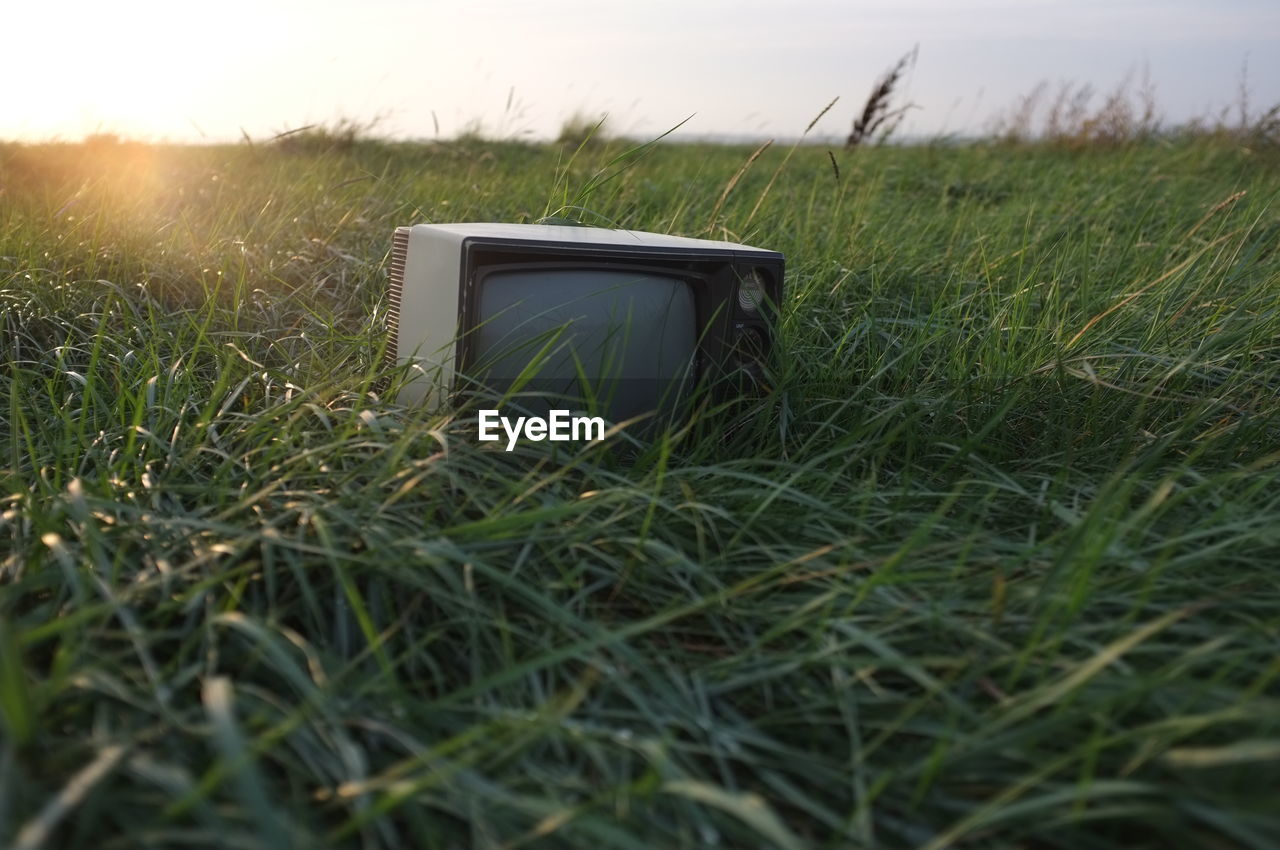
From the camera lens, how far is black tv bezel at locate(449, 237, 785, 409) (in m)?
1.64

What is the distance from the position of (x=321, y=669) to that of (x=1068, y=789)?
700mm

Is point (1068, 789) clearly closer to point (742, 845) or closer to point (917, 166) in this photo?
point (742, 845)

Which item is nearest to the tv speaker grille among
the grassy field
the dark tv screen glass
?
the grassy field

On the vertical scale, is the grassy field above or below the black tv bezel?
below

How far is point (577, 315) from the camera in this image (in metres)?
1.74

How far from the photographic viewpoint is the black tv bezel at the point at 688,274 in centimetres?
164

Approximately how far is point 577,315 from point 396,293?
0.41 meters

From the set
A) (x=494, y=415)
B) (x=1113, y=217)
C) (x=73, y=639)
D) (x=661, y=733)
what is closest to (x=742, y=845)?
(x=661, y=733)

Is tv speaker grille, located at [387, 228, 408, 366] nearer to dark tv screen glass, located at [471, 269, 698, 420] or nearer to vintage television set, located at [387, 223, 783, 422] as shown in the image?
vintage television set, located at [387, 223, 783, 422]

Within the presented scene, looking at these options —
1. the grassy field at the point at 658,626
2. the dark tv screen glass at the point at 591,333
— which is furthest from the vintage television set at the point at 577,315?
the grassy field at the point at 658,626

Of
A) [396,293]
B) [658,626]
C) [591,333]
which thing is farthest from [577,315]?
[658,626]

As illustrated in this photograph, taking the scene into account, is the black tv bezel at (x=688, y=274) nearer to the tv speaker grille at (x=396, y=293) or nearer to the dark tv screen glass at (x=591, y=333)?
the dark tv screen glass at (x=591, y=333)

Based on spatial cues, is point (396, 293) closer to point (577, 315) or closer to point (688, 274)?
point (577, 315)

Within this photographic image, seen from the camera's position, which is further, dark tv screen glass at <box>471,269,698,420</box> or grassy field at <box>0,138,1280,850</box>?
dark tv screen glass at <box>471,269,698,420</box>
